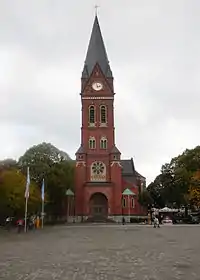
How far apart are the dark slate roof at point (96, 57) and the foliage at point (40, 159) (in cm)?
1556

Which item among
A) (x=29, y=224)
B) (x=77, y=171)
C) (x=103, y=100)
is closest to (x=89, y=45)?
(x=103, y=100)

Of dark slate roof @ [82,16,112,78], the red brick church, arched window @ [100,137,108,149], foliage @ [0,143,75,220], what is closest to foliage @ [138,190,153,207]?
the red brick church

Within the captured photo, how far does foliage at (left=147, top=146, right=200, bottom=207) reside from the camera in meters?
76.8

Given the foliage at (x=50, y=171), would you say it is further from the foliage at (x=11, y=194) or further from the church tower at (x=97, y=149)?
the foliage at (x=11, y=194)

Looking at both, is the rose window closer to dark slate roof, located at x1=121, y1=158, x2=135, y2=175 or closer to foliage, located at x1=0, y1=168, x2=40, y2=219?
foliage, located at x1=0, y1=168, x2=40, y2=219

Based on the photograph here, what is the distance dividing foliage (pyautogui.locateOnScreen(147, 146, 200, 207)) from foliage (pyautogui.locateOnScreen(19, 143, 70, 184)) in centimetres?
2066

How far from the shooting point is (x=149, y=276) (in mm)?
11672

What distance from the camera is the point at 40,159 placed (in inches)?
3371

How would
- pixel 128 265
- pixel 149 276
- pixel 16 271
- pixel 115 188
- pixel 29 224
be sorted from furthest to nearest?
1. pixel 115 188
2. pixel 29 224
3. pixel 128 265
4. pixel 16 271
5. pixel 149 276

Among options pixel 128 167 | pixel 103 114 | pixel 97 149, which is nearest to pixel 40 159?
pixel 97 149

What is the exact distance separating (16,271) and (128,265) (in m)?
3.44

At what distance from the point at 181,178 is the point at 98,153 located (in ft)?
50.2

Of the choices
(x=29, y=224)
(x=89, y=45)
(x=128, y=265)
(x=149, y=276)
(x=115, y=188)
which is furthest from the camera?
(x=89, y=45)

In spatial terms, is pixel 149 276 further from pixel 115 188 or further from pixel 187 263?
pixel 115 188
